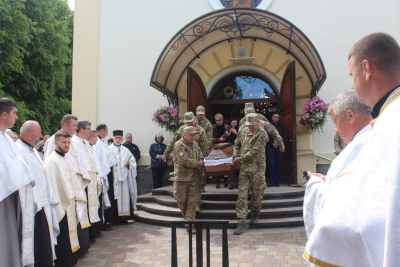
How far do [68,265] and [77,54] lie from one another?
30.2 feet

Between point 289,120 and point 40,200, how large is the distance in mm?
7695

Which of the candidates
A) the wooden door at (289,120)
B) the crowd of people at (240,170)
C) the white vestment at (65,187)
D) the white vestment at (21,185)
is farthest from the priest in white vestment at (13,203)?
the wooden door at (289,120)

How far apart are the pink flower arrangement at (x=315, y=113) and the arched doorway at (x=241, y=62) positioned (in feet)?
1.33

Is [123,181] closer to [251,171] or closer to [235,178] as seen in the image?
[235,178]

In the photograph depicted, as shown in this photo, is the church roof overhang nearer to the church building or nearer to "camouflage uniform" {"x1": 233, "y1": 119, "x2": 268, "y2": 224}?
the church building

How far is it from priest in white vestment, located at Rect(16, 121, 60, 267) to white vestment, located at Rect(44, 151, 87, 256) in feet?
1.06

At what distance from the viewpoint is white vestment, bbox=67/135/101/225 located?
6.20 metres

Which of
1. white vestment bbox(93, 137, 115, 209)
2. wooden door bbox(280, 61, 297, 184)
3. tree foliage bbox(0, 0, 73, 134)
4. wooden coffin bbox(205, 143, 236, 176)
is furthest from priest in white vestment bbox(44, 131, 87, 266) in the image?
tree foliage bbox(0, 0, 73, 134)

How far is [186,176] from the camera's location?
702cm

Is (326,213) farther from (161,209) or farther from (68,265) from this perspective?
(161,209)

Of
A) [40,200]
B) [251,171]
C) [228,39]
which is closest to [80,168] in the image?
[40,200]

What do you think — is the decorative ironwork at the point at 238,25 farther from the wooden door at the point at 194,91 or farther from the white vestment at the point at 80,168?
the white vestment at the point at 80,168

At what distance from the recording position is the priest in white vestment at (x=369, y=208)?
1201 mm

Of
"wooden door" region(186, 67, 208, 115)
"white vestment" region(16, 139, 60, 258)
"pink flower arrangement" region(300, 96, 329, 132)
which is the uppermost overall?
"wooden door" region(186, 67, 208, 115)
